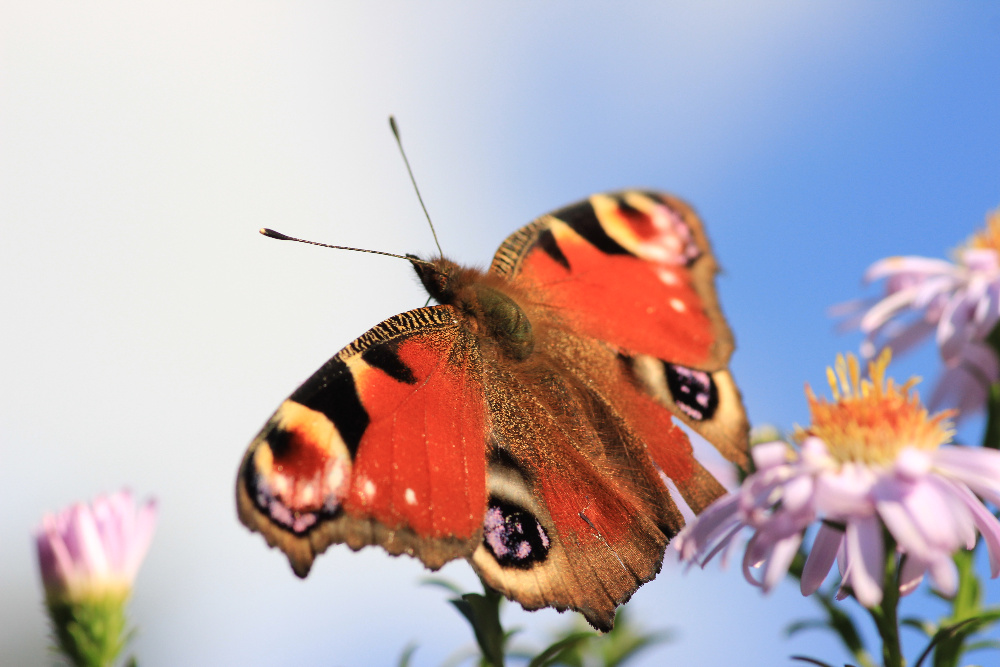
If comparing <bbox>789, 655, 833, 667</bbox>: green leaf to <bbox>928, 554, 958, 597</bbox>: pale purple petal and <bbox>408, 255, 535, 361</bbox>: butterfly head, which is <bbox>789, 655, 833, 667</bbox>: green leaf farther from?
<bbox>408, 255, 535, 361</bbox>: butterfly head

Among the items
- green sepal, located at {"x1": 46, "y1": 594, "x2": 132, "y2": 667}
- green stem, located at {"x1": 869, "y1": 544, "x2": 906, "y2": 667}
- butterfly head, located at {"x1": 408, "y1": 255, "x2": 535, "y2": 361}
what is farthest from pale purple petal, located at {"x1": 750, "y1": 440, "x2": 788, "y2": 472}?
green sepal, located at {"x1": 46, "y1": 594, "x2": 132, "y2": 667}

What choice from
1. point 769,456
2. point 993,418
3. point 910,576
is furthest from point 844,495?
point 993,418

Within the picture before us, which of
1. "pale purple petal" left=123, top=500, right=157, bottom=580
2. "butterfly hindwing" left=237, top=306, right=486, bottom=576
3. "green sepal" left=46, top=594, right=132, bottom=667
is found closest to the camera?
"butterfly hindwing" left=237, top=306, right=486, bottom=576

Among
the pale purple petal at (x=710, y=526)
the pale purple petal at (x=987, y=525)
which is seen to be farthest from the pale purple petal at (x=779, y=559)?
the pale purple petal at (x=987, y=525)

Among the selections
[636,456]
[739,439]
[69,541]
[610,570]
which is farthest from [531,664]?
[69,541]

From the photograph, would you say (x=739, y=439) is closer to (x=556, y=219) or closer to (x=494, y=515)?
(x=494, y=515)

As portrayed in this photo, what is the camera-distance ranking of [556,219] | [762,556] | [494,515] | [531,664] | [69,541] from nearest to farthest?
1. [762,556]
2. [531,664]
3. [494,515]
4. [556,219]
5. [69,541]

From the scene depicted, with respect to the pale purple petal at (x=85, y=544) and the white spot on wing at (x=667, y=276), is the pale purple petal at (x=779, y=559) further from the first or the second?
the pale purple petal at (x=85, y=544)
